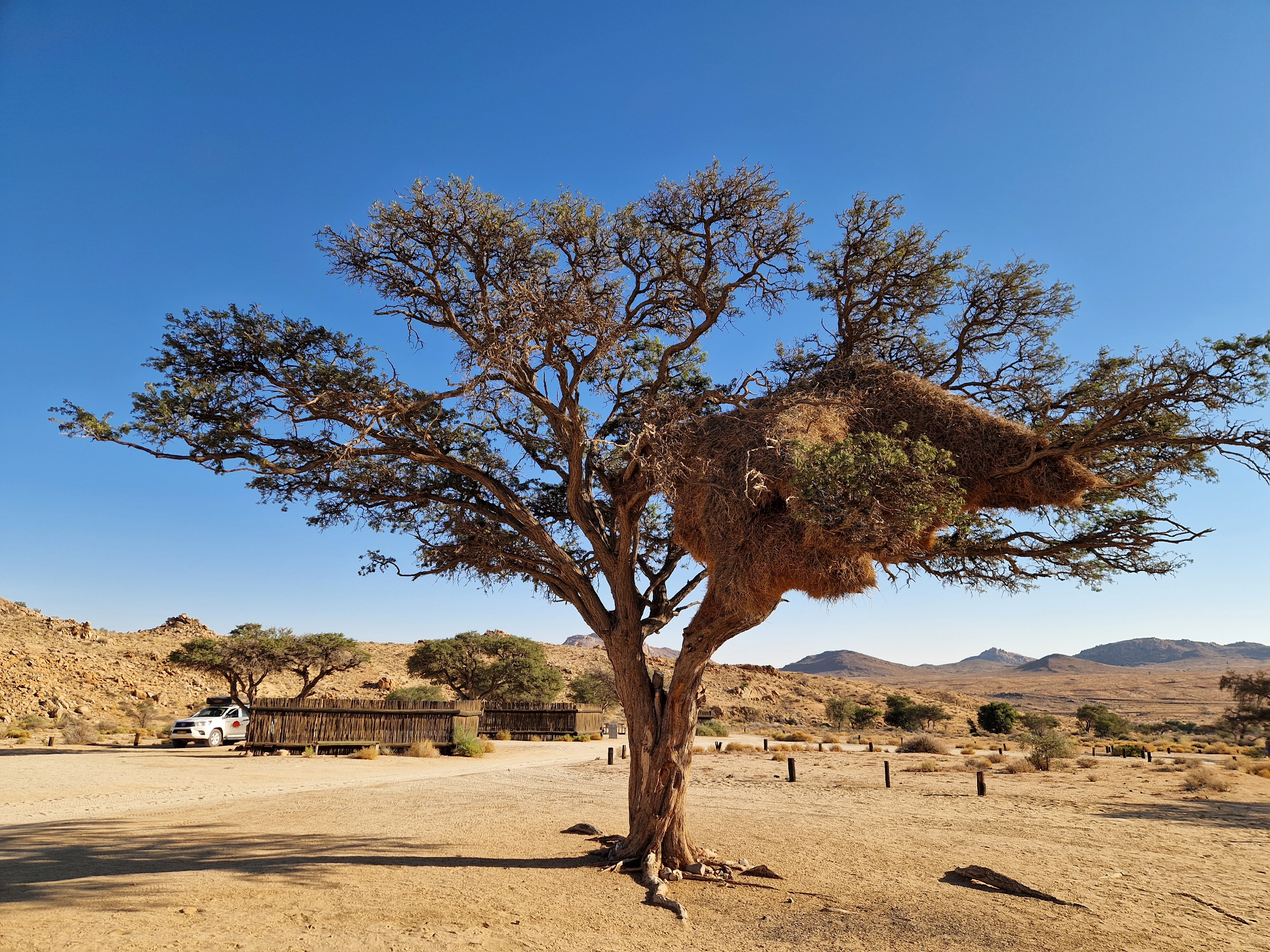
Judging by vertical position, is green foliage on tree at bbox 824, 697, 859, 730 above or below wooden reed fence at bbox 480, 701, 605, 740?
below

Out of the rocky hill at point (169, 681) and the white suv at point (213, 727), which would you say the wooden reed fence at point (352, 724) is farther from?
the rocky hill at point (169, 681)

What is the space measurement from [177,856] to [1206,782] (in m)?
23.7

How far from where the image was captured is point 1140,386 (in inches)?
283

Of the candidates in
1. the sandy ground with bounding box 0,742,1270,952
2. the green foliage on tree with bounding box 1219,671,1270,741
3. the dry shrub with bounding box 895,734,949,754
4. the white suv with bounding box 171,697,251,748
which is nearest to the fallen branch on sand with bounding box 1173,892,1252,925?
the sandy ground with bounding box 0,742,1270,952

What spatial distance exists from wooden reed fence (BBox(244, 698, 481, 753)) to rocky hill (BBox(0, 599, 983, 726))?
989 cm

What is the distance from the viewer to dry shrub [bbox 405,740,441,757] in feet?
90.0

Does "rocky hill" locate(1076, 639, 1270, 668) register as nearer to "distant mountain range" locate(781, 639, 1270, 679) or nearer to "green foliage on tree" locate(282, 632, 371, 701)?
"distant mountain range" locate(781, 639, 1270, 679)

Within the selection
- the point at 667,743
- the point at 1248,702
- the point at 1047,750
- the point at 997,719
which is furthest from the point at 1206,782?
the point at 1248,702

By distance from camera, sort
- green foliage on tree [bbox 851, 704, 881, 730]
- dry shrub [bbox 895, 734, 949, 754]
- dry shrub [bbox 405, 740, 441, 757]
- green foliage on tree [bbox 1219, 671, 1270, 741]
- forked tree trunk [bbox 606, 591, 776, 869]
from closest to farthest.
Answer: forked tree trunk [bbox 606, 591, 776, 869], dry shrub [bbox 405, 740, 441, 757], dry shrub [bbox 895, 734, 949, 754], green foliage on tree [bbox 1219, 671, 1270, 741], green foliage on tree [bbox 851, 704, 881, 730]

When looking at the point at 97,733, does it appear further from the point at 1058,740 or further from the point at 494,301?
the point at 1058,740

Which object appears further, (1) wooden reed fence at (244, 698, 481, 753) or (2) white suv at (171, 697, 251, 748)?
(2) white suv at (171, 697, 251, 748)

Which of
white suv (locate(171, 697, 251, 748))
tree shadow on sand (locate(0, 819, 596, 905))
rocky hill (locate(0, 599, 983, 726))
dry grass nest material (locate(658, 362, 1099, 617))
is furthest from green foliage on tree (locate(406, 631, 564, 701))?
dry grass nest material (locate(658, 362, 1099, 617))

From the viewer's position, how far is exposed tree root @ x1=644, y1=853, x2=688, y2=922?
24.2 ft

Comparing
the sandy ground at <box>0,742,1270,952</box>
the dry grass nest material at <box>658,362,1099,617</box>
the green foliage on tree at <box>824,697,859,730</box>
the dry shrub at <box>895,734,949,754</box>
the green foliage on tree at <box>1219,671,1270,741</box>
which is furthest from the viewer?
the green foliage on tree at <box>824,697,859,730</box>
